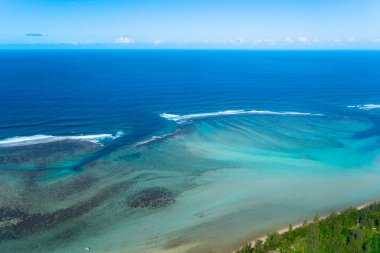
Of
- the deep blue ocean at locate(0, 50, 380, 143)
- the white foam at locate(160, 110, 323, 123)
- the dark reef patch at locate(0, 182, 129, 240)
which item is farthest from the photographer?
the white foam at locate(160, 110, 323, 123)

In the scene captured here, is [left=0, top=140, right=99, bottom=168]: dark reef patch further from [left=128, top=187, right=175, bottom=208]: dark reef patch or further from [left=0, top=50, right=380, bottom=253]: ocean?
[left=128, top=187, right=175, bottom=208]: dark reef patch

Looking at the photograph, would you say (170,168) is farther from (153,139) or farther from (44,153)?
(44,153)

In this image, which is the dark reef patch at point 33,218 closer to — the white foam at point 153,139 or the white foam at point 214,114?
the white foam at point 153,139

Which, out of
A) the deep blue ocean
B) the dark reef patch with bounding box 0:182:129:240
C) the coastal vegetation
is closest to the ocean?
the dark reef patch with bounding box 0:182:129:240

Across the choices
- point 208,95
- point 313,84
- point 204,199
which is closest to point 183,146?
point 204,199

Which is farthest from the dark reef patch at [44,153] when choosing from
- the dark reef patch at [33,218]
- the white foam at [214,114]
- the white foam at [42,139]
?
the white foam at [214,114]

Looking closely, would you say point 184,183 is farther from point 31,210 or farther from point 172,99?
point 172,99
